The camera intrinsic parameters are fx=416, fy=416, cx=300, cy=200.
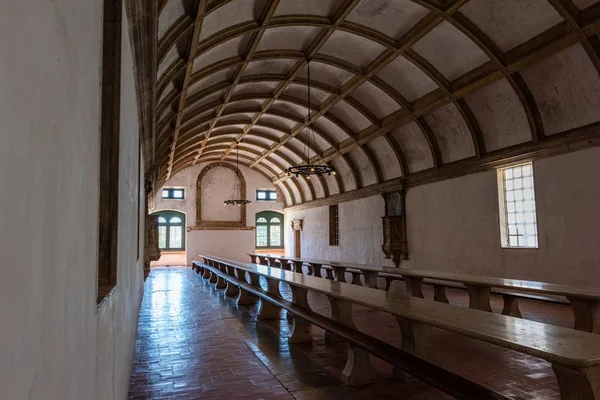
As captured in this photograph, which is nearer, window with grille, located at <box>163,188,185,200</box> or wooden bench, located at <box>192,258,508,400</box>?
wooden bench, located at <box>192,258,508,400</box>

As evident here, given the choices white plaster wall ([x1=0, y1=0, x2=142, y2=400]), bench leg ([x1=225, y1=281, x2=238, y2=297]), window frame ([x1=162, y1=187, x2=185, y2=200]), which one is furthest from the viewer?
window frame ([x1=162, y1=187, x2=185, y2=200])

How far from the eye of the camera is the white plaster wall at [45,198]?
0.58 m

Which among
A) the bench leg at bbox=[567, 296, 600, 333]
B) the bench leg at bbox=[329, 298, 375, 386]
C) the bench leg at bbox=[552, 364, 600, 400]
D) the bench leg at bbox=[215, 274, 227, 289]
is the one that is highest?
the bench leg at bbox=[552, 364, 600, 400]

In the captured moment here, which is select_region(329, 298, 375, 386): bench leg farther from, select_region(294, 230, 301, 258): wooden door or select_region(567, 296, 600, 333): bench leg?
select_region(294, 230, 301, 258): wooden door

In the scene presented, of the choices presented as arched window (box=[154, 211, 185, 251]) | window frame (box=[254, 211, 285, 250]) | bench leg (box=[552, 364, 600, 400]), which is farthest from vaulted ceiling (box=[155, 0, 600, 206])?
window frame (box=[254, 211, 285, 250])

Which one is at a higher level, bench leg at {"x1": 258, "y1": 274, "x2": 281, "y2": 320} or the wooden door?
the wooden door

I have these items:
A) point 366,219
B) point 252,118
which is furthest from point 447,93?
point 252,118

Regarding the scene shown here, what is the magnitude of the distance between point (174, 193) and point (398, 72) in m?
15.2

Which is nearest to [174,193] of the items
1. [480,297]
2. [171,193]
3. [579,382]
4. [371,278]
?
[171,193]

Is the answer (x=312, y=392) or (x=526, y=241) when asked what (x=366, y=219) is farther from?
(x=312, y=392)

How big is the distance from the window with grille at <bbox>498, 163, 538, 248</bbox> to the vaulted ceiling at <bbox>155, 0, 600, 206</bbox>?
1.92 feet

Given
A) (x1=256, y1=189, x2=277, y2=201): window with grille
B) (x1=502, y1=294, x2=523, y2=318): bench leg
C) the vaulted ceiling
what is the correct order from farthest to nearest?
(x1=256, y1=189, x2=277, y2=201): window with grille
the vaulted ceiling
(x1=502, y1=294, x2=523, y2=318): bench leg

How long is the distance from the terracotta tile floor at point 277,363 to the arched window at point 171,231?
1543 cm

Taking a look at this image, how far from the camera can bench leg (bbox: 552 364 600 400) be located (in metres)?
2.20
